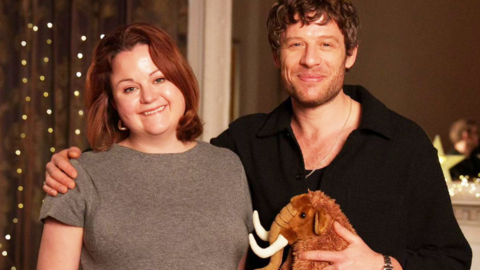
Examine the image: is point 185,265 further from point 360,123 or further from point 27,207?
point 27,207

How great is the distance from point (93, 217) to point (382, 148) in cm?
83

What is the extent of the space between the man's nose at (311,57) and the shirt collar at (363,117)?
215 mm

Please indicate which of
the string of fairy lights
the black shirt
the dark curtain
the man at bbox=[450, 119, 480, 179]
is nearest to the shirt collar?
the black shirt

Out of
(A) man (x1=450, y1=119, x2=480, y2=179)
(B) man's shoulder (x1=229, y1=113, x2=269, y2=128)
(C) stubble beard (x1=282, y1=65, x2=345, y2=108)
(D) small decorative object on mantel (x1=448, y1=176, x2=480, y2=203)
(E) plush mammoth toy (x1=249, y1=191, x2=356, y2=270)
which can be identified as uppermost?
(C) stubble beard (x1=282, y1=65, x2=345, y2=108)

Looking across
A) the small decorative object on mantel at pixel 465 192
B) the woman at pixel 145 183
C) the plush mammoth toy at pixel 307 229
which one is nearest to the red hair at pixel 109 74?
the woman at pixel 145 183

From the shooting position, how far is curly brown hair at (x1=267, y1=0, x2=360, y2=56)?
75.1 inches

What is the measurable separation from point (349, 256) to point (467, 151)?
2.53 meters

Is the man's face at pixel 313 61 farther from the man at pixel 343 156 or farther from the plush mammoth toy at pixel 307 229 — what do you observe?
the plush mammoth toy at pixel 307 229

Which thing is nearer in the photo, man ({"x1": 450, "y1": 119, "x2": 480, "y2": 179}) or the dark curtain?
the dark curtain

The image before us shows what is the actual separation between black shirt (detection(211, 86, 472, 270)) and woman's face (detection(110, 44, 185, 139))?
0.39 meters

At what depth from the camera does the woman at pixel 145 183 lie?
162 centimetres

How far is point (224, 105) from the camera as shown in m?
3.49

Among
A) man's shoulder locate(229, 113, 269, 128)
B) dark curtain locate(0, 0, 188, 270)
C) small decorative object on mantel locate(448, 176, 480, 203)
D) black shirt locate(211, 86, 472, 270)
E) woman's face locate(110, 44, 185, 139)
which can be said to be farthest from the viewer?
small decorative object on mantel locate(448, 176, 480, 203)

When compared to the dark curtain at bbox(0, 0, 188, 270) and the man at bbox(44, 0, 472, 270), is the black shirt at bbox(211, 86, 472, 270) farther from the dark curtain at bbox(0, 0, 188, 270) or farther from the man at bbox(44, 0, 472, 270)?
the dark curtain at bbox(0, 0, 188, 270)
